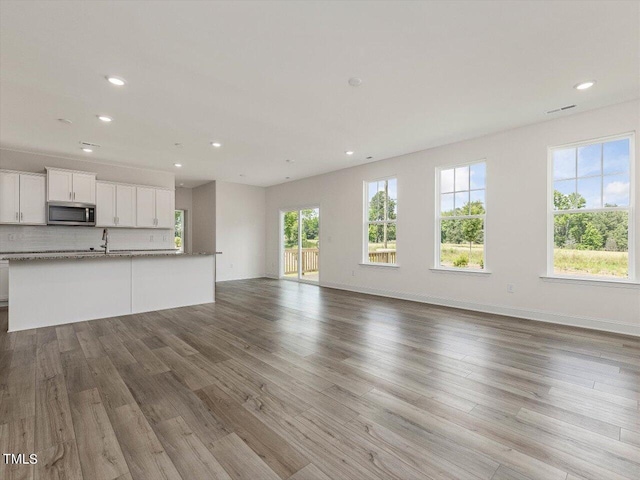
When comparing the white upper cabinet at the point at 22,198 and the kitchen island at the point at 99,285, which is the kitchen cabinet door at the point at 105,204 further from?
the kitchen island at the point at 99,285

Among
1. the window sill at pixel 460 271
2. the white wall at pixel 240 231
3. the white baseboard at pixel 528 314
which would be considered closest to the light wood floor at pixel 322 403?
the white baseboard at pixel 528 314

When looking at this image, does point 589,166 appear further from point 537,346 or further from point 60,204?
point 60,204

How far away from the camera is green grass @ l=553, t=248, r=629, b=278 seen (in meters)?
3.81

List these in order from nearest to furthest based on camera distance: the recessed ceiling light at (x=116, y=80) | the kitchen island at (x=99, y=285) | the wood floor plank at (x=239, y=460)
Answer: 1. the wood floor plank at (x=239, y=460)
2. the recessed ceiling light at (x=116, y=80)
3. the kitchen island at (x=99, y=285)

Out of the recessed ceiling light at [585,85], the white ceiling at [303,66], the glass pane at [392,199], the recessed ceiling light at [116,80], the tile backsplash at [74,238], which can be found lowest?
the tile backsplash at [74,238]

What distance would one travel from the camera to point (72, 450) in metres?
1.66

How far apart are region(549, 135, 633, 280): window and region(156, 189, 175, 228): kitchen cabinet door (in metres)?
7.50

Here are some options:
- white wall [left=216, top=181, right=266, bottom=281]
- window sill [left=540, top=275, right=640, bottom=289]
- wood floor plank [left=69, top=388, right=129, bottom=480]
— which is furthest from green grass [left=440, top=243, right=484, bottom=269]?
white wall [left=216, top=181, right=266, bottom=281]

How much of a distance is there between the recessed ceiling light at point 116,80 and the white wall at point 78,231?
4.06 meters

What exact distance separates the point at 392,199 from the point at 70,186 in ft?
20.9

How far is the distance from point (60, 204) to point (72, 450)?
5630mm

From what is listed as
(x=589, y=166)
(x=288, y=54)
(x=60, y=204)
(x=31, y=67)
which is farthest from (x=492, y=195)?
(x=60, y=204)

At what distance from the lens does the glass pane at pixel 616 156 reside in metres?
3.79

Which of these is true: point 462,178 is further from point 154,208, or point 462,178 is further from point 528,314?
point 154,208
